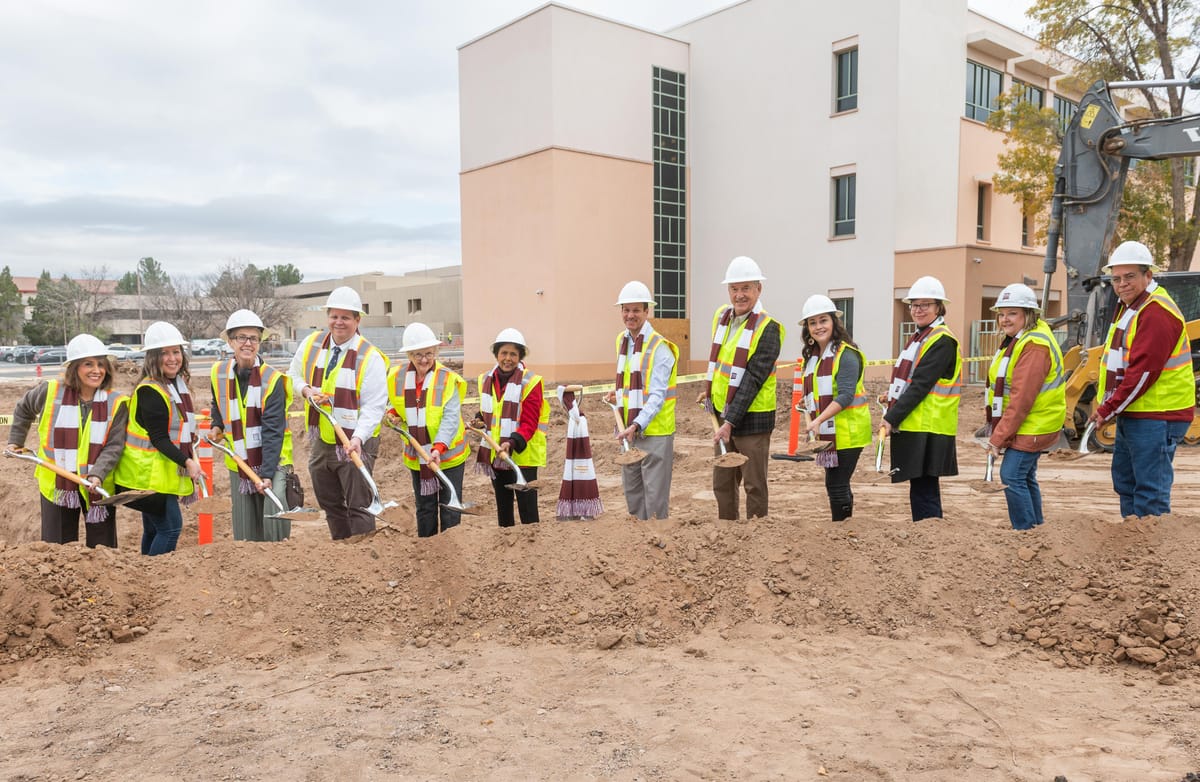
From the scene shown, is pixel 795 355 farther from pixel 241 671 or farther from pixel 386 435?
pixel 241 671

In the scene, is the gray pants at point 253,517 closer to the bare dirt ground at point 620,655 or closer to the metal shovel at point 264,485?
the metal shovel at point 264,485

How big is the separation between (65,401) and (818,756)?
4.65m

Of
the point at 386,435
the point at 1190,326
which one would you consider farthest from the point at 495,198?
the point at 1190,326

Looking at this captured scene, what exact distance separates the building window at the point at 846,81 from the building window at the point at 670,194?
464cm

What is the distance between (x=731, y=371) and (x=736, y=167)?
54.5ft

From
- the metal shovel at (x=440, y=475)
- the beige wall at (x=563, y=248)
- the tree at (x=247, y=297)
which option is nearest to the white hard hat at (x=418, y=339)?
the metal shovel at (x=440, y=475)

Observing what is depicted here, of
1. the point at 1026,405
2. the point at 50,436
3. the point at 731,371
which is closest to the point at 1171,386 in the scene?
the point at 1026,405

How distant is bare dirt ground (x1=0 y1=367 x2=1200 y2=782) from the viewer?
125 inches

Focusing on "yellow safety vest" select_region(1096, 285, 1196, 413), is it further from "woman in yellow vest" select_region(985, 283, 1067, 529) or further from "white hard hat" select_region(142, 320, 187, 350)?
"white hard hat" select_region(142, 320, 187, 350)

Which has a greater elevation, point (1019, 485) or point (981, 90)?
point (981, 90)

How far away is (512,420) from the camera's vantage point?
5770mm

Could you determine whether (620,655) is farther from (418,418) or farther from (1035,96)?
(1035,96)

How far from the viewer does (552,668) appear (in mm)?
4078

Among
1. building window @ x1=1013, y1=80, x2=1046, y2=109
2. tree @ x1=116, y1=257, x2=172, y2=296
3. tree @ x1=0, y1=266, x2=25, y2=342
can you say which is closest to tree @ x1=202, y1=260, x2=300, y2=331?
tree @ x1=116, y1=257, x2=172, y2=296
